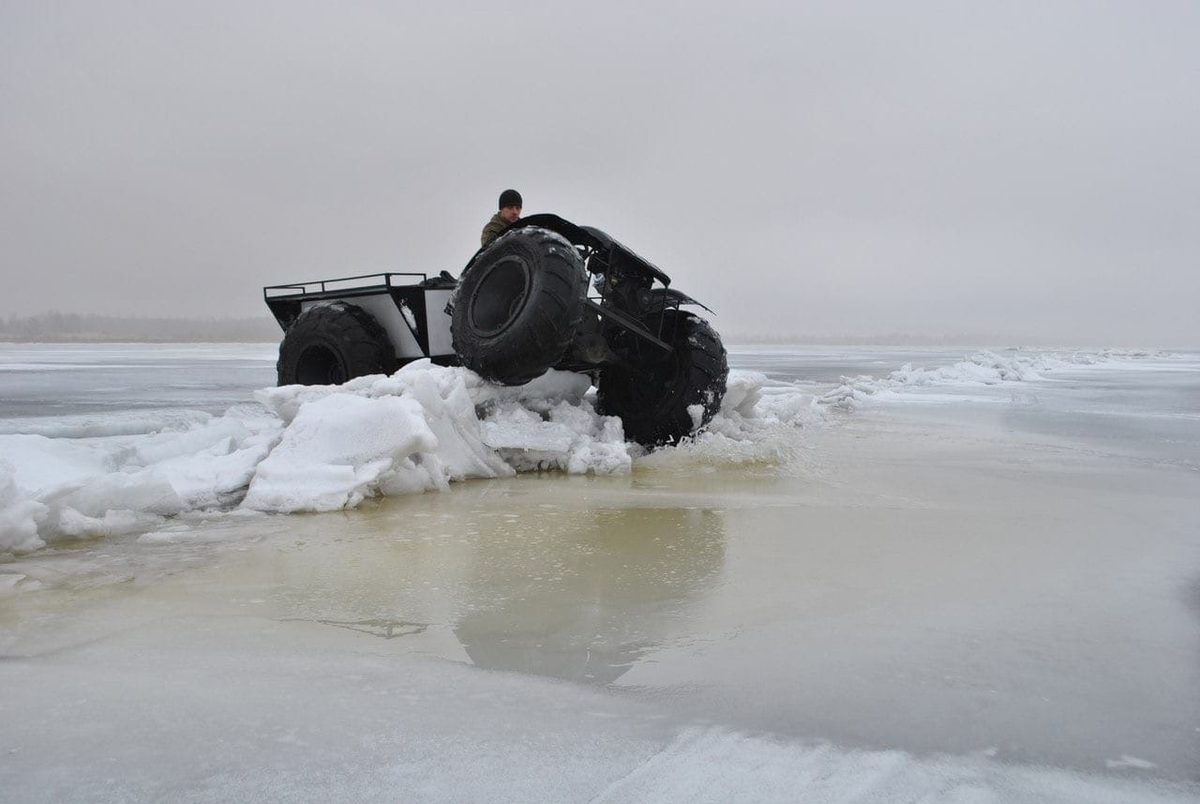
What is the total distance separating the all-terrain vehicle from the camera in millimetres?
5504

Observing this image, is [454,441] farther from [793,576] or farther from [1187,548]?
[1187,548]

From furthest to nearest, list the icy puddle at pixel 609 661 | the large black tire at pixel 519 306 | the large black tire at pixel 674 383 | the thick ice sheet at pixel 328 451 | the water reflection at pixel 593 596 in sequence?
the large black tire at pixel 674 383 < the large black tire at pixel 519 306 < the thick ice sheet at pixel 328 451 < the water reflection at pixel 593 596 < the icy puddle at pixel 609 661

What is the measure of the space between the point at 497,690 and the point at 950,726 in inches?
40.0

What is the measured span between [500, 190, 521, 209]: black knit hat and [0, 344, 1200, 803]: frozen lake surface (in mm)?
2223

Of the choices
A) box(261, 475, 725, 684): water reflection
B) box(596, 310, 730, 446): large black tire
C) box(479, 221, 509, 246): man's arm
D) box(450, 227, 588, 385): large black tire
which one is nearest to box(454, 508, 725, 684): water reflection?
box(261, 475, 725, 684): water reflection

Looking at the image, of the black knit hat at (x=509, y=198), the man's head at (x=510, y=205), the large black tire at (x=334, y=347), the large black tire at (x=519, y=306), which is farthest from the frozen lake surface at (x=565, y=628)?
the black knit hat at (x=509, y=198)

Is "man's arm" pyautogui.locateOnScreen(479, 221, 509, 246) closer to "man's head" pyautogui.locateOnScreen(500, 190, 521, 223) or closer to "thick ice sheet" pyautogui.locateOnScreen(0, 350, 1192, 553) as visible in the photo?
"man's head" pyautogui.locateOnScreen(500, 190, 521, 223)

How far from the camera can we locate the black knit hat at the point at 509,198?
6820mm

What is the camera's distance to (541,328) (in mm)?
5418

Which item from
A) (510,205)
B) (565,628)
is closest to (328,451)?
(565,628)

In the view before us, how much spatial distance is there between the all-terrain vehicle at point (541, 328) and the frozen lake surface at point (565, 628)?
0.73m

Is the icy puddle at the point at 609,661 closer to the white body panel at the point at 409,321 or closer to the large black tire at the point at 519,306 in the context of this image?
the large black tire at the point at 519,306

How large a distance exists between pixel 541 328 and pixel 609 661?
3.50 m

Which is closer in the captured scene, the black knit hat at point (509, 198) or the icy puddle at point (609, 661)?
the icy puddle at point (609, 661)
